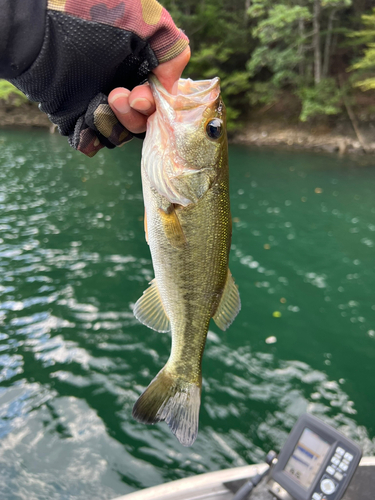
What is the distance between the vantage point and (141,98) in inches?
71.1

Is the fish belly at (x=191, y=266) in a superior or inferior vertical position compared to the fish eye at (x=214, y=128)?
inferior

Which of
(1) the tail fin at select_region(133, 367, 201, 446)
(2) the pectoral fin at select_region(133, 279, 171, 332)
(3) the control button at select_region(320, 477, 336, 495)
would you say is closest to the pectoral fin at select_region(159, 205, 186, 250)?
(2) the pectoral fin at select_region(133, 279, 171, 332)

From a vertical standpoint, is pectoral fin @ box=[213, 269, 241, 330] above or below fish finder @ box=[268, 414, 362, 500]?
above

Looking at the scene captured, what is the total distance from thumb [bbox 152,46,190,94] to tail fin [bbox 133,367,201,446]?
164 cm

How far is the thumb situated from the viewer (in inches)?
69.6

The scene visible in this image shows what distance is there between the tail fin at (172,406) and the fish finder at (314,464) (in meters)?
1.13

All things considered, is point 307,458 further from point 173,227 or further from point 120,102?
point 120,102

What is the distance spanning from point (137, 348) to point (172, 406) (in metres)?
3.09

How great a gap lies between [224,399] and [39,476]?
2.11 m

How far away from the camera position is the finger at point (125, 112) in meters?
1.83

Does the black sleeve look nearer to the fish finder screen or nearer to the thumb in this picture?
the thumb

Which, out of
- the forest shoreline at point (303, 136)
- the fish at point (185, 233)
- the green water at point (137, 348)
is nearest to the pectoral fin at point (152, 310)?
the fish at point (185, 233)

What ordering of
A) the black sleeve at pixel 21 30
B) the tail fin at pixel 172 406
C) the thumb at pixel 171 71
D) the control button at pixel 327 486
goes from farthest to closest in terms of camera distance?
the control button at pixel 327 486 < the tail fin at pixel 172 406 < the thumb at pixel 171 71 < the black sleeve at pixel 21 30

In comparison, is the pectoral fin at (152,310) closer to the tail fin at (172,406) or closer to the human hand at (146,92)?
the tail fin at (172,406)
